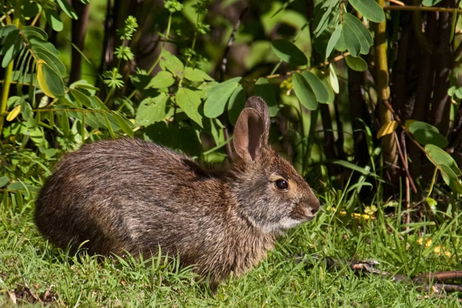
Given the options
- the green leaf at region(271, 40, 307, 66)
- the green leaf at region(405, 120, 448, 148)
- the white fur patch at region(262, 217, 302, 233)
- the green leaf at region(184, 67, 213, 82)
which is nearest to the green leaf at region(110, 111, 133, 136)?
the green leaf at region(184, 67, 213, 82)

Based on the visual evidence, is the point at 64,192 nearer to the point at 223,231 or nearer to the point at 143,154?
the point at 143,154

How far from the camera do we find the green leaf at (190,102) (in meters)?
6.13

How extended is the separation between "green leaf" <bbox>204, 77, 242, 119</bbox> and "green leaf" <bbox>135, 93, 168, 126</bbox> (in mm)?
378

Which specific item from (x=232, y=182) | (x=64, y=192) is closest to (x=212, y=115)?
(x=232, y=182)

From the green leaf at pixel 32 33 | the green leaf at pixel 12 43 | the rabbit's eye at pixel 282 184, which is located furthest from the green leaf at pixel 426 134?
the green leaf at pixel 12 43

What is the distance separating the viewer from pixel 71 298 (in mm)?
4438

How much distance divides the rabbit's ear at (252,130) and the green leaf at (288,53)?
29.1 inches

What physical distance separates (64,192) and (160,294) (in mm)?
893

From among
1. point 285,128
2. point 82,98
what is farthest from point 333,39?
point 285,128

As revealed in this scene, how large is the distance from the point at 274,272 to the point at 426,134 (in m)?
1.55

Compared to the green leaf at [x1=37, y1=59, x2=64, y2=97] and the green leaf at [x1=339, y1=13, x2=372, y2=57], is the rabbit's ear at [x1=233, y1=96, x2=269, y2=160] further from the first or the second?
the green leaf at [x1=37, y1=59, x2=64, y2=97]

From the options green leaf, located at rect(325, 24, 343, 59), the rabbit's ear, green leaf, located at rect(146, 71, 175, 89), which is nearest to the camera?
green leaf, located at rect(325, 24, 343, 59)

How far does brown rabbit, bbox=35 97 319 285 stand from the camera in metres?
5.16

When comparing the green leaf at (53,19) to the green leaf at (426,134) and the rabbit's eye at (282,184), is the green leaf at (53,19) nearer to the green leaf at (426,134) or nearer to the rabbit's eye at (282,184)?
the rabbit's eye at (282,184)
